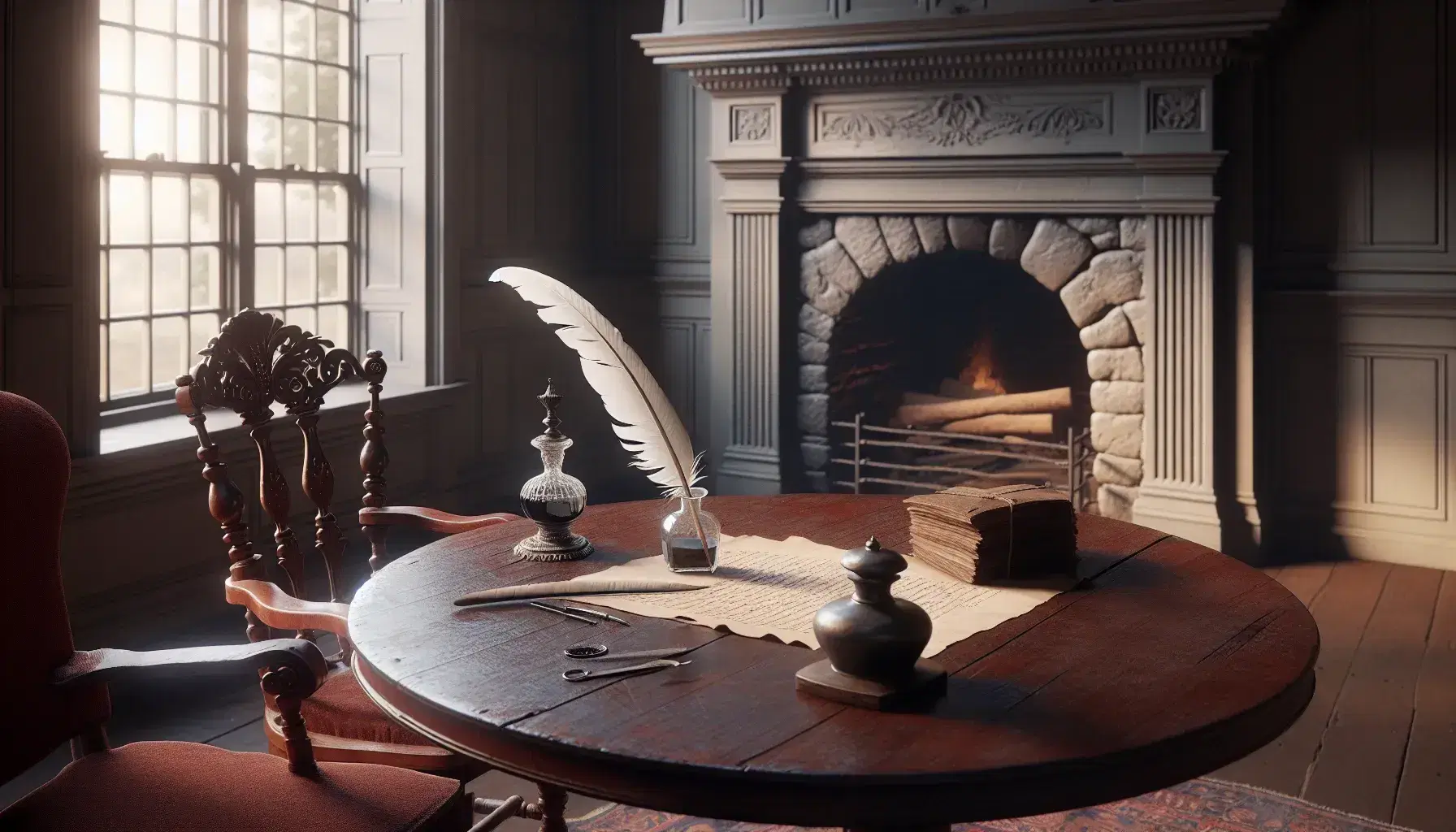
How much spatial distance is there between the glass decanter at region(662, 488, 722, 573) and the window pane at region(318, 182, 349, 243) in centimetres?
381

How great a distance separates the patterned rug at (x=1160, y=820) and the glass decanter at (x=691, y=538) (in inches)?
33.6

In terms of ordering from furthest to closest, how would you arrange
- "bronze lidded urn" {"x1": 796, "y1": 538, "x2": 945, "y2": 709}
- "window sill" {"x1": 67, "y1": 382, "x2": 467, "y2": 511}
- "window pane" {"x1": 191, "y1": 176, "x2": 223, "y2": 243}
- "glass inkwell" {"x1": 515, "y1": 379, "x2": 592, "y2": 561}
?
"window pane" {"x1": 191, "y1": 176, "x2": 223, "y2": 243} < "window sill" {"x1": 67, "y1": 382, "x2": 467, "y2": 511} < "glass inkwell" {"x1": 515, "y1": 379, "x2": 592, "y2": 561} < "bronze lidded urn" {"x1": 796, "y1": 538, "x2": 945, "y2": 709}

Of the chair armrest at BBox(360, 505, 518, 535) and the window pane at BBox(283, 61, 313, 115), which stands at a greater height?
the window pane at BBox(283, 61, 313, 115)

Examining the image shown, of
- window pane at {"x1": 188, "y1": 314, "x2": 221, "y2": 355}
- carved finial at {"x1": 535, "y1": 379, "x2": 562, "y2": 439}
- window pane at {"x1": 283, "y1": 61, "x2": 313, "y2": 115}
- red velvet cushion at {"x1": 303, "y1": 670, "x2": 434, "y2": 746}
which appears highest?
window pane at {"x1": 283, "y1": 61, "x2": 313, "y2": 115}

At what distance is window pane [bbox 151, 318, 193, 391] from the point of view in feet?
15.1

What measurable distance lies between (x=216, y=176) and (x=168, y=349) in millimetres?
660

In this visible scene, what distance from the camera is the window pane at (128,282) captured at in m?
4.39

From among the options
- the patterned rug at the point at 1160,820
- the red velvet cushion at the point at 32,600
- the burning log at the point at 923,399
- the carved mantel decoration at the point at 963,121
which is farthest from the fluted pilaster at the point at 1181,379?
the red velvet cushion at the point at 32,600

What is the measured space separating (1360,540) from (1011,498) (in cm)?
364

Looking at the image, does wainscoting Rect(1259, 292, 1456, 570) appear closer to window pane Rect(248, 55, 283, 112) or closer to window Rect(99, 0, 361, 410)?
window Rect(99, 0, 361, 410)

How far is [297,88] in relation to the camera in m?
5.28

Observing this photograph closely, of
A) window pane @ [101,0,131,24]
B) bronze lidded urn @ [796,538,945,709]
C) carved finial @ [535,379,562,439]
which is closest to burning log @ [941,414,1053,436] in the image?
window pane @ [101,0,131,24]

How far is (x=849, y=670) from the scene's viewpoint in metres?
1.52

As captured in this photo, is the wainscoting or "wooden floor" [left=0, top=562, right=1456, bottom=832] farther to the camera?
the wainscoting
